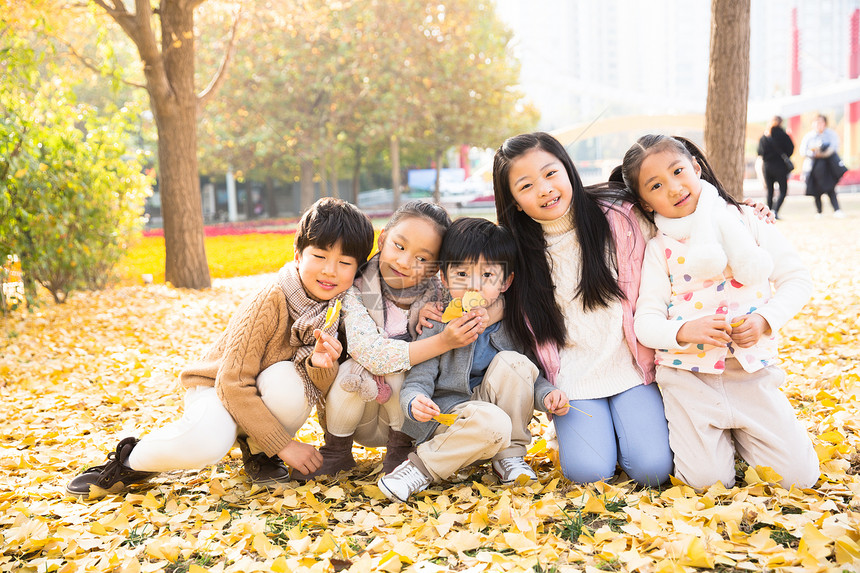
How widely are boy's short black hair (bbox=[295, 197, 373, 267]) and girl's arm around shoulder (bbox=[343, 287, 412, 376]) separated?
0.23 metres

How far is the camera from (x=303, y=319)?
240 centimetres

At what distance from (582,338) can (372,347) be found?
2.45 feet

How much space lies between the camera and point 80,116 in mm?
6641

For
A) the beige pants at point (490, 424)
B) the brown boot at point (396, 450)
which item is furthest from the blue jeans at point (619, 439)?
the brown boot at point (396, 450)

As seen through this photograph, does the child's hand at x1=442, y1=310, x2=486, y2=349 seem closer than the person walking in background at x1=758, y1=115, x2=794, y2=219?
Yes

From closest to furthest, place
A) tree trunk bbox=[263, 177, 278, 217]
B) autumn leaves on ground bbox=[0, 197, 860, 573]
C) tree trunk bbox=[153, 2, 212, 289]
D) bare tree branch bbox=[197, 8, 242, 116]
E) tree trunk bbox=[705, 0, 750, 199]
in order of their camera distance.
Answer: autumn leaves on ground bbox=[0, 197, 860, 573] < tree trunk bbox=[705, 0, 750, 199] < tree trunk bbox=[153, 2, 212, 289] < bare tree branch bbox=[197, 8, 242, 116] < tree trunk bbox=[263, 177, 278, 217]

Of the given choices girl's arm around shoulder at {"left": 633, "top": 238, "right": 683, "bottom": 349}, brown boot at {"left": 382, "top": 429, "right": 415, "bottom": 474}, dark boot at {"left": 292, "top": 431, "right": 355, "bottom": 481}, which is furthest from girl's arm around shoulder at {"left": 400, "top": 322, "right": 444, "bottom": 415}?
girl's arm around shoulder at {"left": 633, "top": 238, "right": 683, "bottom": 349}

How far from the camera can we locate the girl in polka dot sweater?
2.26 metres

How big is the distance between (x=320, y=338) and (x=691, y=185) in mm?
1318

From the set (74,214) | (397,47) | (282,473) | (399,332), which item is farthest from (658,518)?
(397,47)

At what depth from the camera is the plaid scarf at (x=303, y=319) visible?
2398mm

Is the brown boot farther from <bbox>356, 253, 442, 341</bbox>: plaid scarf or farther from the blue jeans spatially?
the blue jeans

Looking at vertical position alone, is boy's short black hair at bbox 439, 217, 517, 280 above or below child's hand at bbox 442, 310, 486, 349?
above

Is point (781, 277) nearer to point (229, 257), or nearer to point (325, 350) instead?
point (325, 350)
